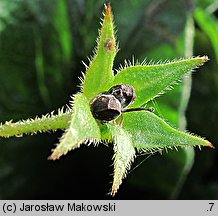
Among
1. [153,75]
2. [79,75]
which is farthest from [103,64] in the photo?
[79,75]

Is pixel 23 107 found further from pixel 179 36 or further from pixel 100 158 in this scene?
pixel 179 36

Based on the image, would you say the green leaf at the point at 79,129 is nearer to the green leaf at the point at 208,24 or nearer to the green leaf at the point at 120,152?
the green leaf at the point at 120,152

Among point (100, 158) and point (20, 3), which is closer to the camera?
point (20, 3)

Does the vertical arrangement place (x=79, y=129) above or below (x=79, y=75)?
below

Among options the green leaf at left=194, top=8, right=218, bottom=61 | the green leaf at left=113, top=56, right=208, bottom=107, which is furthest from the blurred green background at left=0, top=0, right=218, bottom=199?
the green leaf at left=113, top=56, right=208, bottom=107

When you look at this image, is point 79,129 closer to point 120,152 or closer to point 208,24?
point 120,152

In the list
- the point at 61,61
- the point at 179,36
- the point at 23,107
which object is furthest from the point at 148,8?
the point at 23,107

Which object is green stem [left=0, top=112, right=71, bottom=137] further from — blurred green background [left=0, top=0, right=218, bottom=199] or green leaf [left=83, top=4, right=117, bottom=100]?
blurred green background [left=0, top=0, right=218, bottom=199]
